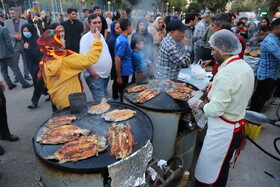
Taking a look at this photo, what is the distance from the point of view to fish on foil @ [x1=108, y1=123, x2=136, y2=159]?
2010 mm

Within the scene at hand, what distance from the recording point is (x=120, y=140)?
85.7 inches

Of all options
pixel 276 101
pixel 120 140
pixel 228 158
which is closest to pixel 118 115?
pixel 120 140

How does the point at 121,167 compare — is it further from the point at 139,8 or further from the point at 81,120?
the point at 139,8

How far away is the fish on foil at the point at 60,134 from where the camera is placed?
2199 millimetres

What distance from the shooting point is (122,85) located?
4863mm

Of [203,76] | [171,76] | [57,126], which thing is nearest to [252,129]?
[203,76]

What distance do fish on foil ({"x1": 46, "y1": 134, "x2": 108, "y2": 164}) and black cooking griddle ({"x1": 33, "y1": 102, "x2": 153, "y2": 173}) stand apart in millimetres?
45

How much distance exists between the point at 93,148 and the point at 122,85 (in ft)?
9.61

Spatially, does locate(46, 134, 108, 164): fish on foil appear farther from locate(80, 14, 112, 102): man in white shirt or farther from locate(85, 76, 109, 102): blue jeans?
locate(85, 76, 109, 102): blue jeans

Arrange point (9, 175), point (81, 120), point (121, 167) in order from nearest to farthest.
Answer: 1. point (121, 167)
2. point (81, 120)
3. point (9, 175)

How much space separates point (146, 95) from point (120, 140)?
1276mm

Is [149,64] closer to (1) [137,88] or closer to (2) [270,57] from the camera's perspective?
(1) [137,88]

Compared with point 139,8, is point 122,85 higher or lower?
lower

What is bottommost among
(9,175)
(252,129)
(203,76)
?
(9,175)
